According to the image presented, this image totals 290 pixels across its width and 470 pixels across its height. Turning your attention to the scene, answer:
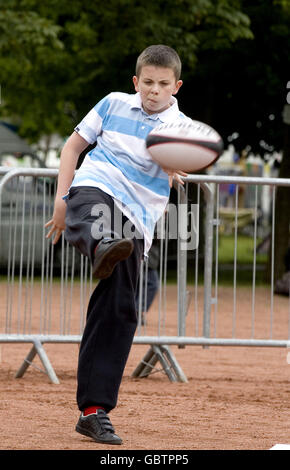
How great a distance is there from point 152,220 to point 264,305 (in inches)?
371

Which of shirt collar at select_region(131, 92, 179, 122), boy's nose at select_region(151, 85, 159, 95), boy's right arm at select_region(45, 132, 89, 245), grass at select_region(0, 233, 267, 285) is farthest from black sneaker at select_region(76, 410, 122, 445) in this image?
grass at select_region(0, 233, 267, 285)

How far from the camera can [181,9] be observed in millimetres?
17219

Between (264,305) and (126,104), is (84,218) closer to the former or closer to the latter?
(126,104)

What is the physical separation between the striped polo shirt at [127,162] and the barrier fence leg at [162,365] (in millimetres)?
3155

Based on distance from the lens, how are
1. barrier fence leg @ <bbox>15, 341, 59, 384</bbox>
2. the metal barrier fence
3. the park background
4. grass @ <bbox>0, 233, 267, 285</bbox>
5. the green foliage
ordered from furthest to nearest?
the green foliage, grass @ <bbox>0, 233, 267, 285</bbox>, the metal barrier fence, barrier fence leg @ <bbox>15, 341, 59, 384</bbox>, the park background

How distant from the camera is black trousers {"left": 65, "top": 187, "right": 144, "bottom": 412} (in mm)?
5082

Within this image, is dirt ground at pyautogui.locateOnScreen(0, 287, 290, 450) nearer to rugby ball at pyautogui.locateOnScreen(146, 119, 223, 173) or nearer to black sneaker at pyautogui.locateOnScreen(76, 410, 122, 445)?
black sneaker at pyautogui.locateOnScreen(76, 410, 122, 445)

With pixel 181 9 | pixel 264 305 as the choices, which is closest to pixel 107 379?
pixel 264 305

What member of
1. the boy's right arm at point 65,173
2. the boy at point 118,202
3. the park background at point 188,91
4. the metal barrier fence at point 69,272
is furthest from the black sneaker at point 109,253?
the metal barrier fence at point 69,272

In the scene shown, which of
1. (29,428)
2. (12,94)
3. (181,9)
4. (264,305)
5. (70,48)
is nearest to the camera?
(29,428)

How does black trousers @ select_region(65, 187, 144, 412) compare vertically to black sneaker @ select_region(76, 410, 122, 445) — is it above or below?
above

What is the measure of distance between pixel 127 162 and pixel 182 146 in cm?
34

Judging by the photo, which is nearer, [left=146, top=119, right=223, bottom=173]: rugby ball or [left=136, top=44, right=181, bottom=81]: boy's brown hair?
[left=146, top=119, right=223, bottom=173]: rugby ball

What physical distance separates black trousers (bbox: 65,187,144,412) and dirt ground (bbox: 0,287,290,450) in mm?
294
